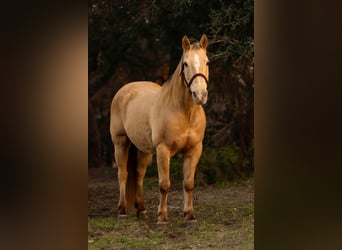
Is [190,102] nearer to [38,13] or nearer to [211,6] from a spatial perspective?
[211,6]

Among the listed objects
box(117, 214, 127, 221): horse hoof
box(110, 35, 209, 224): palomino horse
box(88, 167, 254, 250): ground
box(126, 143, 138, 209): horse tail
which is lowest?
box(88, 167, 254, 250): ground

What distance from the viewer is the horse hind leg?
6.45 m

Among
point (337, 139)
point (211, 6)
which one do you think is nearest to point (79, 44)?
point (337, 139)

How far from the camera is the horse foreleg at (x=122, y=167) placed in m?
6.49

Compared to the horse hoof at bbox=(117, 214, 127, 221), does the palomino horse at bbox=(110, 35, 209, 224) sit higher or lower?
higher

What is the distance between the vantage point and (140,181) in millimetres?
6539

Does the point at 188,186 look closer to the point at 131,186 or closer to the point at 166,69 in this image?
the point at 131,186

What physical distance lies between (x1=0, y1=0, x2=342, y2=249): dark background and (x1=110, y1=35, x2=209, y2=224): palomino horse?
265cm

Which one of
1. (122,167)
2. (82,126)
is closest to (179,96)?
(122,167)

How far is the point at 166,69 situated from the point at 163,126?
3.93 m

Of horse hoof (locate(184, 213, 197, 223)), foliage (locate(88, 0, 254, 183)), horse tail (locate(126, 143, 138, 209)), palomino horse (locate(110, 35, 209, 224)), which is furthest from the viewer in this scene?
foliage (locate(88, 0, 254, 183))

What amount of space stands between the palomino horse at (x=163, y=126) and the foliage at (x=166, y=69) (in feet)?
6.64

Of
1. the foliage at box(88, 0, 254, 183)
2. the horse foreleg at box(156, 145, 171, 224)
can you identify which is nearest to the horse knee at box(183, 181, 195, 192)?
the horse foreleg at box(156, 145, 171, 224)

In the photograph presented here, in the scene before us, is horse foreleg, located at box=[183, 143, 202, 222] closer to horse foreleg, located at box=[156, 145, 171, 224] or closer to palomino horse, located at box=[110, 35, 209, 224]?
palomino horse, located at box=[110, 35, 209, 224]
